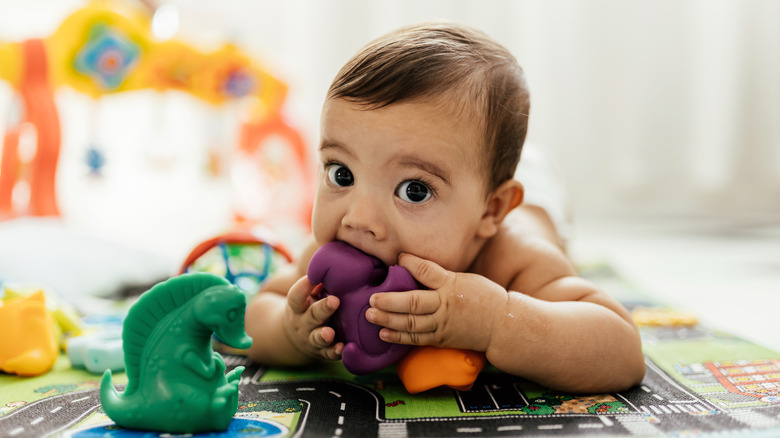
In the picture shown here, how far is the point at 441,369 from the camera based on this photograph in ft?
2.52

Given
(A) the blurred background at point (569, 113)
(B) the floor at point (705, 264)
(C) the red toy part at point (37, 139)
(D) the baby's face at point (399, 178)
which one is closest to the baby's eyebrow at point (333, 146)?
(D) the baby's face at point (399, 178)

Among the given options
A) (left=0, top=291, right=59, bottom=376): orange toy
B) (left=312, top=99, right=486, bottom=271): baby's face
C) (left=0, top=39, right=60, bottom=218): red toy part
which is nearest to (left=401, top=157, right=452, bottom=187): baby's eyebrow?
(left=312, top=99, right=486, bottom=271): baby's face

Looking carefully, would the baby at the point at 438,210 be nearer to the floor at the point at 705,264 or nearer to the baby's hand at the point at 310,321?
the baby's hand at the point at 310,321

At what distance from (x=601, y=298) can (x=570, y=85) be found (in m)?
2.03

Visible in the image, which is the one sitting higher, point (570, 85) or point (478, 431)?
point (570, 85)

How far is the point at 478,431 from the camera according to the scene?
67 centimetres

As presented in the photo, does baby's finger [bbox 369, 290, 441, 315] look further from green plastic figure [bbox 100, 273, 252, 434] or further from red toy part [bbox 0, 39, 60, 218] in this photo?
red toy part [bbox 0, 39, 60, 218]

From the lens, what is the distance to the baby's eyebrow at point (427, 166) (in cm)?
78

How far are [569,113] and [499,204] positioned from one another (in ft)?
6.40

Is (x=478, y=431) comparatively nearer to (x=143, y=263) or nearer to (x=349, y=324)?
(x=349, y=324)

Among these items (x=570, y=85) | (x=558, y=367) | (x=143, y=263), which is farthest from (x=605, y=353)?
(x=570, y=85)

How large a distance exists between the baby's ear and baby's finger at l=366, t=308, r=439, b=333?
0.19 meters

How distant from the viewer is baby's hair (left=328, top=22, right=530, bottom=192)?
785 millimetres

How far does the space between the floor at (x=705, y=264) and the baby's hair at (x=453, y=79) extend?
0.56m
